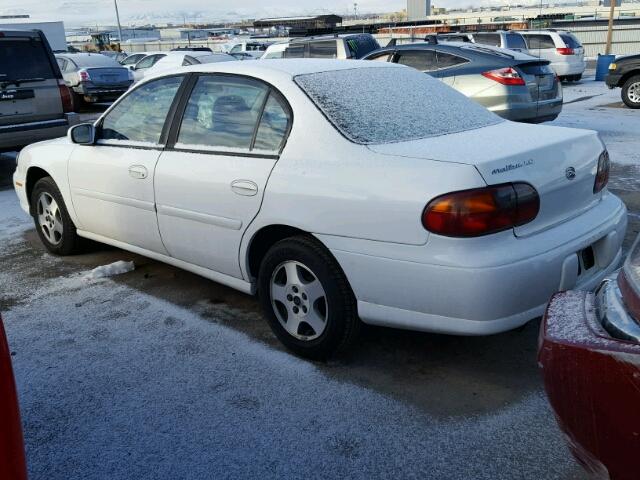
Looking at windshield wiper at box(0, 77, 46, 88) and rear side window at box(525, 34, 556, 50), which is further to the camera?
rear side window at box(525, 34, 556, 50)

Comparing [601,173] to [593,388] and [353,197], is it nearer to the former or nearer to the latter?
[353,197]

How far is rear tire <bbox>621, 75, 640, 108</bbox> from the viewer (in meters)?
13.5

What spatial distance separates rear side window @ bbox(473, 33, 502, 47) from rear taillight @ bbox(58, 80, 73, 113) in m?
13.2

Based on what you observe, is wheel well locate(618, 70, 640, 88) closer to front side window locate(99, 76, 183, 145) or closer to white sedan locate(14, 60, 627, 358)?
white sedan locate(14, 60, 627, 358)

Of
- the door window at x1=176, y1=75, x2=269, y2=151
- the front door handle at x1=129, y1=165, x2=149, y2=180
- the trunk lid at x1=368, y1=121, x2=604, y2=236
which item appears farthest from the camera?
the front door handle at x1=129, y1=165, x2=149, y2=180

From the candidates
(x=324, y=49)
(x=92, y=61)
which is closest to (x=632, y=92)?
(x=324, y=49)

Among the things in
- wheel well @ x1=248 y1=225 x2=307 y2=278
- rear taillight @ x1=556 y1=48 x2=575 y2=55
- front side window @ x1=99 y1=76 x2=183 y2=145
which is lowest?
rear taillight @ x1=556 y1=48 x2=575 y2=55

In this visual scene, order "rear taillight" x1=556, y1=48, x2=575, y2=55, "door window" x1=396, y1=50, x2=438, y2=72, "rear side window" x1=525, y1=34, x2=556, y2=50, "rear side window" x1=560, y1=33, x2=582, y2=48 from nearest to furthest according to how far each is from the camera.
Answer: "door window" x1=396, y1=50, x2=438, y2=72, "rear taillight" x1=556, y1=48, x2=575, y2=55, "rear side window" x1=560, y1=33, x2=582, y2=48, "rear side window" x1=525, y1=34, x2=556, y2=50

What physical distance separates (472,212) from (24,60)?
24.6ft

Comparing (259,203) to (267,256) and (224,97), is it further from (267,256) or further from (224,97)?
(224,97)

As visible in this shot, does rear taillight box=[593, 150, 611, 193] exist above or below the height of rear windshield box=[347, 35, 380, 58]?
above

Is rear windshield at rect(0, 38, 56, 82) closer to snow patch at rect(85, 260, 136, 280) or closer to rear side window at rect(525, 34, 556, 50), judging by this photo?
snow patch at rect(85, 260, 136, 280)

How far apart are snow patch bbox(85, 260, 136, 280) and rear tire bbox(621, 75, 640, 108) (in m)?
12.1

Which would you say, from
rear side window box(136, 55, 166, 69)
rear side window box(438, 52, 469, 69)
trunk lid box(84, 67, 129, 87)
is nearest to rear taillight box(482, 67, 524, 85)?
rear side window box(438, 52, 469, 69)
